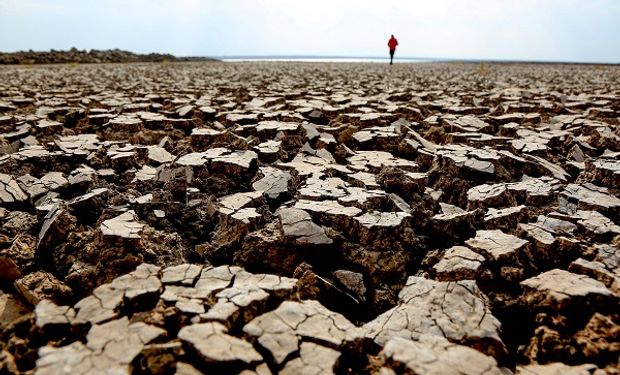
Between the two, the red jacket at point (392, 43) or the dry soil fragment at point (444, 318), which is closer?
the dry soil fragment at point (444, 318)

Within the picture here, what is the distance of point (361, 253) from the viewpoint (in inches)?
61.6

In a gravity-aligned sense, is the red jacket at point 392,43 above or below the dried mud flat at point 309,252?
above

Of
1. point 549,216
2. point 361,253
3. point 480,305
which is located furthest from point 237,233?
point 549,216

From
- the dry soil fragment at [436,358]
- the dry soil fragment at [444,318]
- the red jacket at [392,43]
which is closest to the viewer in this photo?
the dry soil fragment at [436,358]

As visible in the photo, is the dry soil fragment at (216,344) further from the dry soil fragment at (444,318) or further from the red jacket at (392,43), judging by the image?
the red jacket at (392,43)

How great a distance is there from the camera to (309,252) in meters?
1.58

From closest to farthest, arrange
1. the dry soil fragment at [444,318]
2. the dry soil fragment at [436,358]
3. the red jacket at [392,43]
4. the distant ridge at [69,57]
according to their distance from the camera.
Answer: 1. the dry soil fragment at [436,358]
2. the dry soil fragment at [444,318]
3. the red jacket at [392,43]
4. the distant ridge at [69,57]

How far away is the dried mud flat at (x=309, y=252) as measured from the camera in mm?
1037

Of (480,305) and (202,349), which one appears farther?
(480,305)

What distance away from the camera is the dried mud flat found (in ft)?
3.40

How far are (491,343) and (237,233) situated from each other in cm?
106

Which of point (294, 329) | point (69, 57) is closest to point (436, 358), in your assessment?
point (294, 329)

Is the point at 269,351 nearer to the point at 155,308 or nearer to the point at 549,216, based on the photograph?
the point at 155,308

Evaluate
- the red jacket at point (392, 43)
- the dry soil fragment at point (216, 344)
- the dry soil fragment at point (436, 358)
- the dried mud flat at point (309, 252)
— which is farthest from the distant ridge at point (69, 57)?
the dry soil fragment at point (436, 358)
